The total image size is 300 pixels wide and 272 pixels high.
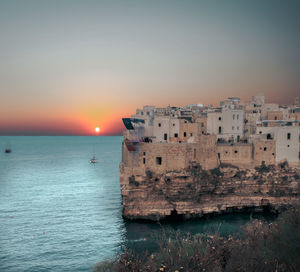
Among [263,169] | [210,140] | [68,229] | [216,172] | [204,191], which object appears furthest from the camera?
[263,169]

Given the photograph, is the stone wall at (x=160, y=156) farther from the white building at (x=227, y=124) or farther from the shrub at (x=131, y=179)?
the white building at (x=227, y=124)

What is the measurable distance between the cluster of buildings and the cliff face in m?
0.94

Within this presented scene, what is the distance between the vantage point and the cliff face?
30859 millimetres

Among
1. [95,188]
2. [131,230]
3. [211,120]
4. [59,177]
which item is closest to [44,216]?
[131,230]

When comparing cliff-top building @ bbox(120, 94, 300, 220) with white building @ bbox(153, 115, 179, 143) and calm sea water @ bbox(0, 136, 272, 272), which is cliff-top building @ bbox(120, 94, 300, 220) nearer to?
white building @ bbox(153, 115, 179, 143)

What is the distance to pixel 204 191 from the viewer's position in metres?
32.3

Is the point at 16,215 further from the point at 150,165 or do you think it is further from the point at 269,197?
the point at 269,197

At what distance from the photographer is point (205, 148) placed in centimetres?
3297

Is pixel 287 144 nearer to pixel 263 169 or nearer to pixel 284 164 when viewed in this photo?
pixel 284 164

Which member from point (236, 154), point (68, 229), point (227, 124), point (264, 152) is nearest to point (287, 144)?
point (264, 152)

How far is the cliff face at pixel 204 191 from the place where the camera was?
101 ft

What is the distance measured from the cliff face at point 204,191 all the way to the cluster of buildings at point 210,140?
36.9 inches

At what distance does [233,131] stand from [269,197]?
29.1ft

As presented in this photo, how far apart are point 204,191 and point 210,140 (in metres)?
5.18
